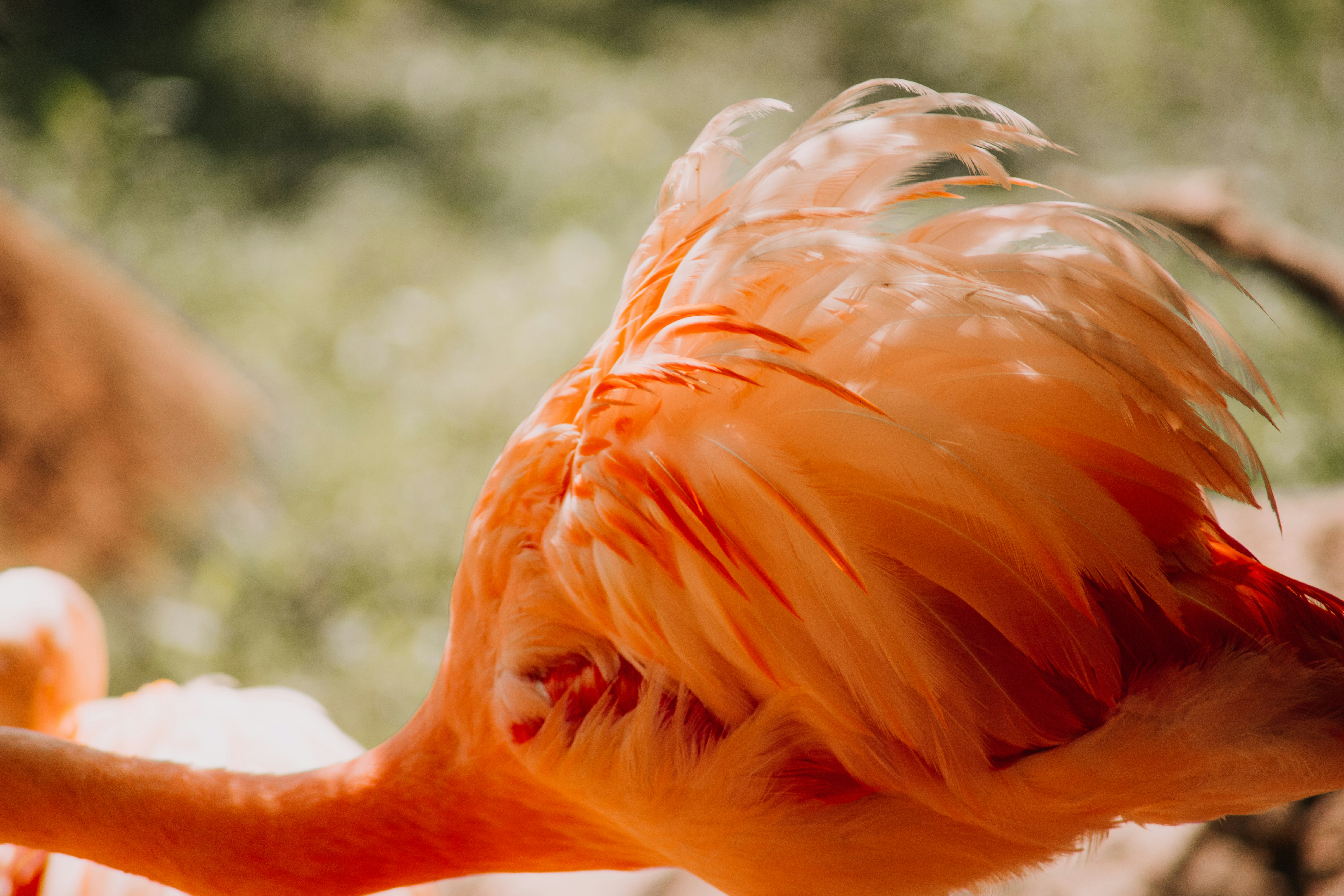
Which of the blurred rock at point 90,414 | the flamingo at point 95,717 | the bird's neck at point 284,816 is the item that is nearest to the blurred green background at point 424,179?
the blurred rock at point 90,414

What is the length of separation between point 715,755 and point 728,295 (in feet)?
1.62

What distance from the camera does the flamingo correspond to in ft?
4.98

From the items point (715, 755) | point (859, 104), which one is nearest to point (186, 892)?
point (715, 755)

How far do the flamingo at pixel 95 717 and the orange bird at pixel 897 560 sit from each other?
0.56 metres

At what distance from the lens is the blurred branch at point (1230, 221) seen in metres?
2.80

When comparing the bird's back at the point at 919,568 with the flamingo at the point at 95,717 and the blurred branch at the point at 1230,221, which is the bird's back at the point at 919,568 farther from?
the blurred branch at the point at 1230,221

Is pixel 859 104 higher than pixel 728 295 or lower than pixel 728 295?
higher

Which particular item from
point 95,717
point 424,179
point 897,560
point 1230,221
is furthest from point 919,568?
point 424,179

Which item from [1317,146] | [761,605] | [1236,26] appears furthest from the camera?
[1236,26]

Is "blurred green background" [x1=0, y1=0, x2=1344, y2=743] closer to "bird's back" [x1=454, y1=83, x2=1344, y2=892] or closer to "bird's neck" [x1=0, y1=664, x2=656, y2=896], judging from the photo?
"bird's neck" [x1=0, y1=664, x2=656, y2=896]

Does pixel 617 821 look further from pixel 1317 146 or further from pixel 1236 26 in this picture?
pixel 1236 26

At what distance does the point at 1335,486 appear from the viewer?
223 cm

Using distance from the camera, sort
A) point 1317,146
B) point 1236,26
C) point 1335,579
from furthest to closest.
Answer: point 1236,26, point 1317,146, point 1335,579

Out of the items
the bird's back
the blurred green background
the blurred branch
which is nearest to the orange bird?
the bird's back
